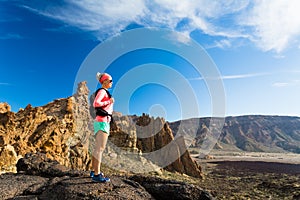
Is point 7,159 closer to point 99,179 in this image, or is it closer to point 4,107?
point 4,107

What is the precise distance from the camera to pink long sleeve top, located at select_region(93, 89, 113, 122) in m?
7.20

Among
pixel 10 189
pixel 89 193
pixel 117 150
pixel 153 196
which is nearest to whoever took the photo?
pixel 89 193

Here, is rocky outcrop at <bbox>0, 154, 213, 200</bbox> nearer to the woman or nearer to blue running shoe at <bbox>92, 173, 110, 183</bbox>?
blue running shoe at <bbox>92, 173, 110, 183</bbox>

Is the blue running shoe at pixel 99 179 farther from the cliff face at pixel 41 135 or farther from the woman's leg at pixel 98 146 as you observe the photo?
the cliff face at pixel 41 135

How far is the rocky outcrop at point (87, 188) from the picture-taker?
6750mm

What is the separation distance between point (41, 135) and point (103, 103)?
20.0 meters

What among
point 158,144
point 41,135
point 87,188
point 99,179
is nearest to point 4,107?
point 41,135

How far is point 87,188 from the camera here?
22.3 feet

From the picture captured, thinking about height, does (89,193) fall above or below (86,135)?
below

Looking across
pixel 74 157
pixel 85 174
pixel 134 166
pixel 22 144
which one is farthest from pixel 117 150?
pixel 85 174

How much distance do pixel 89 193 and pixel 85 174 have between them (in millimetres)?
2171

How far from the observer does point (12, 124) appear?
21.3m

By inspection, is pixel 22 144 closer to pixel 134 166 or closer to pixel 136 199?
pixel 136 199

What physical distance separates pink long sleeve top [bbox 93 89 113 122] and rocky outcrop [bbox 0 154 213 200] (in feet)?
5.50
